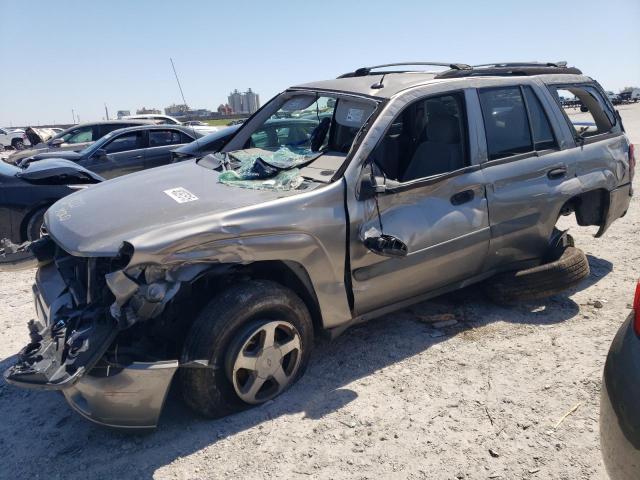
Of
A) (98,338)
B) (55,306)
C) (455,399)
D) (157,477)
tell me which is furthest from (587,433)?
(55,306)

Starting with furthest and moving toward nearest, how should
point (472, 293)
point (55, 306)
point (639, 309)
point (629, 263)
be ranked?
point (629, 263), point (472, 293), point (55, 306), point (639, 309)

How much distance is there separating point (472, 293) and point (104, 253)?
3.18 m

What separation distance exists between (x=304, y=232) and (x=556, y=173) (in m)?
2.40

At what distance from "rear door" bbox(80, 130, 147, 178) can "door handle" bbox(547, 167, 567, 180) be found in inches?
273

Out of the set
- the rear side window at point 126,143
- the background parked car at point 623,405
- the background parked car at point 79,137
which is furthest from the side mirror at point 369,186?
the background parked car at point 79,137

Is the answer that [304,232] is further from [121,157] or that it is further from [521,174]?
[121,157]

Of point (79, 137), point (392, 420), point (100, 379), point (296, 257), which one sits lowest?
point (392, 420)

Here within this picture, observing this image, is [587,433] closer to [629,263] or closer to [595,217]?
[595,217]

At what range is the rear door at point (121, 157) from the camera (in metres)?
8.74

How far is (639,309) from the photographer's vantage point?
79.6 inches

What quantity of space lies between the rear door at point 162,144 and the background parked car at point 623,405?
8.36 meters

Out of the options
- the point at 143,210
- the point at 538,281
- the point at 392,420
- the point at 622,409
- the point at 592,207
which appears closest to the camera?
the point at 622,409

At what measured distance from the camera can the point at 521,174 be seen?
409cm

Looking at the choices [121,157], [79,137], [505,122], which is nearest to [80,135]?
[79,137]
